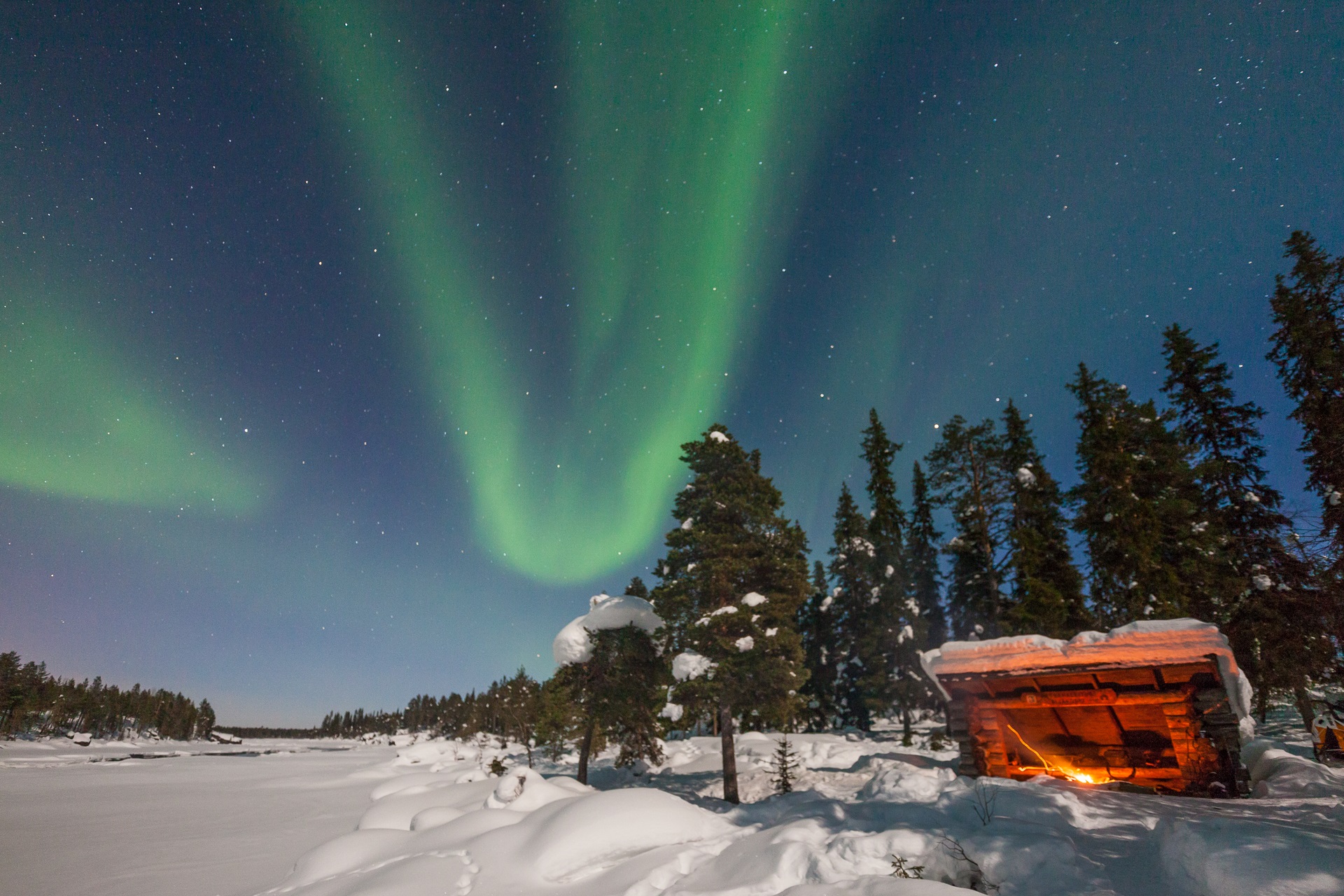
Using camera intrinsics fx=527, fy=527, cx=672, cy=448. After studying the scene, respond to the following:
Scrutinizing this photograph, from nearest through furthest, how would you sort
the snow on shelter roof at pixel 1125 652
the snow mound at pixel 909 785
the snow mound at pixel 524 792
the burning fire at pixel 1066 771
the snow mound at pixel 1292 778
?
the snow mound at pixel 1292 778, the snow on shelter roof at pixel 1125 652, the snow mound at pixel 524 792, the snow mound at pixel 909 785, the burning fire at pixel 1066 771

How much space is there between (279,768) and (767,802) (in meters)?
63.8

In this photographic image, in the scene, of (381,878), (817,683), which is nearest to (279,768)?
(817,683)

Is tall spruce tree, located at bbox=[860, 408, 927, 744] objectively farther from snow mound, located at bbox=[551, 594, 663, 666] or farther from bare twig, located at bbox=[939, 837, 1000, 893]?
bare twig, located at bbox=[939, 837, 1000, 893]

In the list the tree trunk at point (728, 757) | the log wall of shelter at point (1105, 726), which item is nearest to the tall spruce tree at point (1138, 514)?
the log wall of shelter at point (1105, 726)

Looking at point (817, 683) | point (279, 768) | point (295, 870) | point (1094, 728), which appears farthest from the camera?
point (279, 768)

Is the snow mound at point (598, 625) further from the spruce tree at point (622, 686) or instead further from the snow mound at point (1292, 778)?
the snow mound at point (1292, 778)

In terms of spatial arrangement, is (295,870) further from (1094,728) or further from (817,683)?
(817,683)

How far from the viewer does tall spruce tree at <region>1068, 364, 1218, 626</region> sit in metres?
19.9

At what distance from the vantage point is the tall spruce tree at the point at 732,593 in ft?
50.5

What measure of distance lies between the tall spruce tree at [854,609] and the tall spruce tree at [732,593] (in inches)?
572

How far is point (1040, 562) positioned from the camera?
22812mm

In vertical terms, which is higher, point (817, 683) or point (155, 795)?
point (817, 683)

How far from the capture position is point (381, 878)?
25.5 feet

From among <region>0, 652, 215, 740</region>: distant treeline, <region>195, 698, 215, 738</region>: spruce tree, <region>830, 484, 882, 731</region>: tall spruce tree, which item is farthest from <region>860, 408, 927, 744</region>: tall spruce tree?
<region>195, 698, 215, 738</region>: spruce tree
